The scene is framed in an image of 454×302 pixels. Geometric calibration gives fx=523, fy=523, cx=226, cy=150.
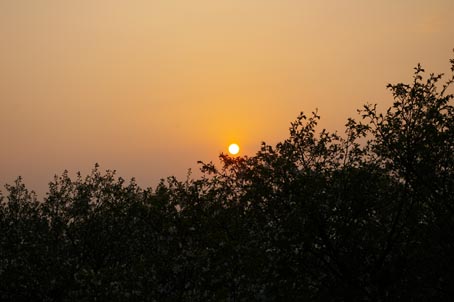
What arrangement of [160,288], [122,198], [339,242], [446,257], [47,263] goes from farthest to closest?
[122,198] < [47,263] < [160,288] < [339,242] < [446,257]

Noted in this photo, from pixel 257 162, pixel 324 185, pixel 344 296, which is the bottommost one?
pixel 344 296

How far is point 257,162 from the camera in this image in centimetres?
2209

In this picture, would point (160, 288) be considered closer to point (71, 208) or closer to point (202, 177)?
point (202, 177)

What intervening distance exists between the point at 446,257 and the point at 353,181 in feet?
14.5

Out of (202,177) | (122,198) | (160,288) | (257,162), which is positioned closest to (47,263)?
(122,198)

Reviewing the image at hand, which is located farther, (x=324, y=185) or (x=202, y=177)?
(x=202, y=177)

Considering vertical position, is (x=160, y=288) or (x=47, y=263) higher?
(x=47, y=263)

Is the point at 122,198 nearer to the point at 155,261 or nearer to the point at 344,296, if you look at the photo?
the point at 155,261

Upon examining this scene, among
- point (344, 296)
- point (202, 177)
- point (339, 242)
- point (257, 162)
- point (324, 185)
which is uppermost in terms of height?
point (202, 177)

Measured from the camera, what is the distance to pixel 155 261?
26625 millimetres

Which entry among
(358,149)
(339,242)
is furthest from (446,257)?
(358,149)

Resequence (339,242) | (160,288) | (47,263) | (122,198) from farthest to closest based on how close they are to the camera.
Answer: (122,198), (47,263), (160,288), (339,242)

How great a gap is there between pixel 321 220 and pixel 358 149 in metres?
3.74

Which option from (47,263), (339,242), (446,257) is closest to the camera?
(446,257)
